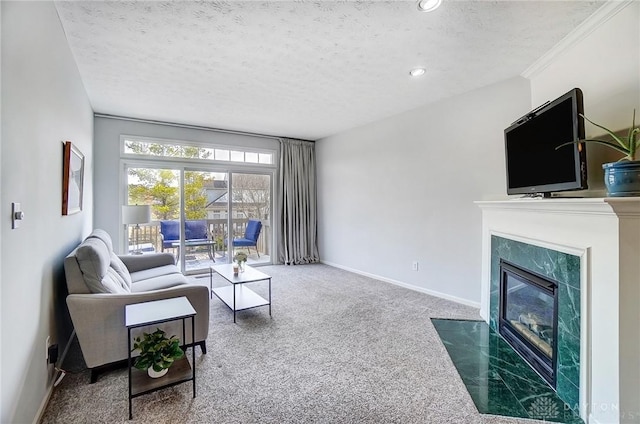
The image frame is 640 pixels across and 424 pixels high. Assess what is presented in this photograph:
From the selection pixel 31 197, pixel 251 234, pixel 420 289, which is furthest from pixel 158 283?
pixel 420 289

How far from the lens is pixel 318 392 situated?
75.2 inches

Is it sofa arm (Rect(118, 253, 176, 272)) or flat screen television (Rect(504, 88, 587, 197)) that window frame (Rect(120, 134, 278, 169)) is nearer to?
sofa arm (Rect(118, 253, 176, 272))

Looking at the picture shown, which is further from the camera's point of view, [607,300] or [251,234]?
[251,234]

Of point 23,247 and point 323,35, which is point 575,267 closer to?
point 323,35

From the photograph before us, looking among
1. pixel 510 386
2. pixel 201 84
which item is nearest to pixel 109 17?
pixel 201 84

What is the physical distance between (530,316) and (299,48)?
9.72 ft

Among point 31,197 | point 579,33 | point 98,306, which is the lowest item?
point 98,306

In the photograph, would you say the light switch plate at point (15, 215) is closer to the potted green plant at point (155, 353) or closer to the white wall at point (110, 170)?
the potted green plant at point (155, 353)

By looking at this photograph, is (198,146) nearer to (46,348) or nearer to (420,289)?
(46,348)

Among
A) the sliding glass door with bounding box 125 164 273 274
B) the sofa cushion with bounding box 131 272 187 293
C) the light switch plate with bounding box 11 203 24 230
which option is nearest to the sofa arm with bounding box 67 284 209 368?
the sofa cushion with bounding box 131 272 187 293

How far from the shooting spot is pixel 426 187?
3959 millimetres

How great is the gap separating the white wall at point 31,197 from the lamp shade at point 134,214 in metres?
1.54

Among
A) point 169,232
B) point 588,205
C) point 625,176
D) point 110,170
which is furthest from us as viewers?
point 169,232

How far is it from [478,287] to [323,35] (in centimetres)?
314
